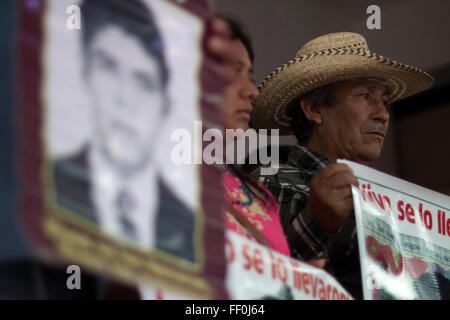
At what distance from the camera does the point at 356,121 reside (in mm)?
1933

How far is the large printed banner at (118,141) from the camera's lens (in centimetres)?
69

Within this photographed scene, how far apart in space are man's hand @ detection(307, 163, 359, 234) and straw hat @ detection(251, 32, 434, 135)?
60 centimetres

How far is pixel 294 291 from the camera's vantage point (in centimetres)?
100

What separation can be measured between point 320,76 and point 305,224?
628 mm

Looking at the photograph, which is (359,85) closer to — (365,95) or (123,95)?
(365,95)

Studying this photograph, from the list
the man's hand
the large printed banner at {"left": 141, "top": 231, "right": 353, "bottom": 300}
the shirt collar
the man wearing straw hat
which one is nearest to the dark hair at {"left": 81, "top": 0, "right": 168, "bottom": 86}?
the large printed banner at {"left": 141, "top": 231, "right": 353, "bottom": 300}

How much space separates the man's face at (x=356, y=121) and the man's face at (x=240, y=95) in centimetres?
60

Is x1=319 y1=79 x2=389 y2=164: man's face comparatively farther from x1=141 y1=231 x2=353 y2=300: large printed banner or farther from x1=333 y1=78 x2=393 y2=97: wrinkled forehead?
x1=141 y1=231 x2=353 y2=300: large printed banner

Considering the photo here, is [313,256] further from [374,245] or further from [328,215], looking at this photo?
[374,245]

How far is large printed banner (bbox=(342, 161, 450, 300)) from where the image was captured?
1.17m

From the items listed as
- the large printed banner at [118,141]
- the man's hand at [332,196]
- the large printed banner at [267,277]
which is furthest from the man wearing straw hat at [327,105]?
the large printed banner at [118,141]

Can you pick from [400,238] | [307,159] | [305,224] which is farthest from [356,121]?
[400,238]

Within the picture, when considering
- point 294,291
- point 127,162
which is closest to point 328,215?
point 294,291

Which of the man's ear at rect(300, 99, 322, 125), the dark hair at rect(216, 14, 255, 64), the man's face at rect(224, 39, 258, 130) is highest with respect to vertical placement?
the man's ear at rect(300, 99, 322, 125)
